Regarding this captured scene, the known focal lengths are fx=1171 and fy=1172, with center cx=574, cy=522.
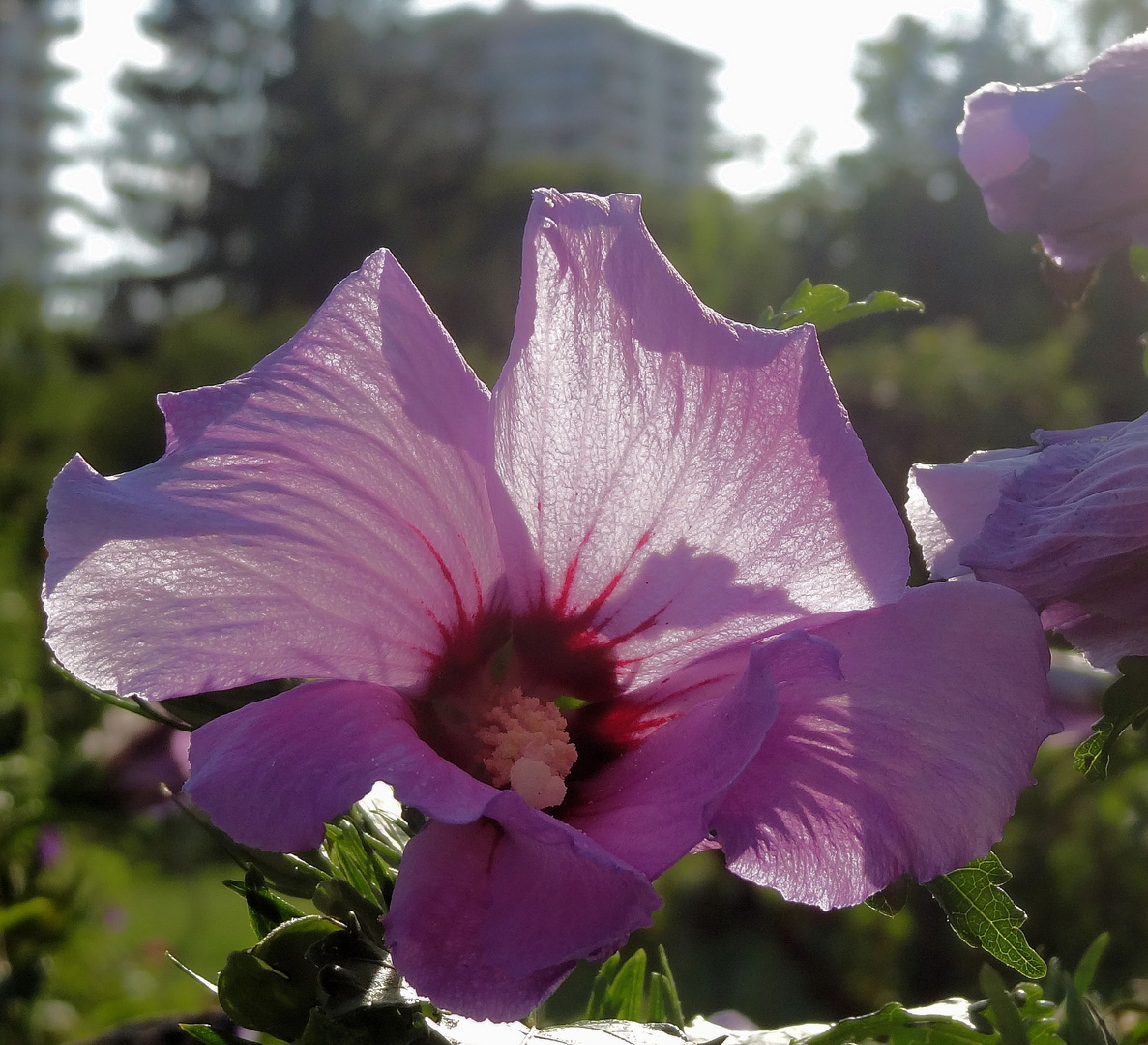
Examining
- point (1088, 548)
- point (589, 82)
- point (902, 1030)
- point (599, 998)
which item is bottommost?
point (589, 82)

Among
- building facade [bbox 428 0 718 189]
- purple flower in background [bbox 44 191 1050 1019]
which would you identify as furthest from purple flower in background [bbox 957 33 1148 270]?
building facade [bbox 428 0 718 189]

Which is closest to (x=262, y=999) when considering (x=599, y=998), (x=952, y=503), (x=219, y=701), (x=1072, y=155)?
(x=219, y=701)

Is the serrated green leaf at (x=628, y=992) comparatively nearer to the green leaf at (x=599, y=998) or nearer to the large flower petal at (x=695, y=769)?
the green leaf at (x=599, y=998)

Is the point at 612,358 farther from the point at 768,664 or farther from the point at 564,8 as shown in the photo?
the point at 564,8

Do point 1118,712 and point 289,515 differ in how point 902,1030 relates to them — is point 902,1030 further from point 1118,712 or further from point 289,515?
point 289,515

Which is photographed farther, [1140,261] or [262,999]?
[1140,261]

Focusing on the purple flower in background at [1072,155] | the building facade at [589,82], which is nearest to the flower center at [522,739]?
the purple flower in background at [1072,155]

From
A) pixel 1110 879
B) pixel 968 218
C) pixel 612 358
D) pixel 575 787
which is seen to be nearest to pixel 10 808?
pixel 575 787
